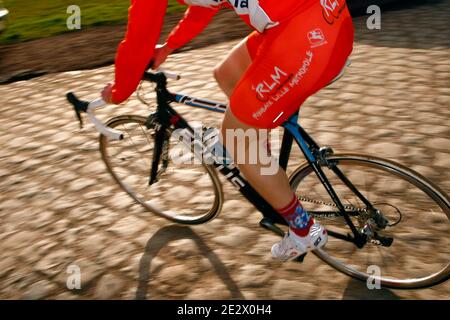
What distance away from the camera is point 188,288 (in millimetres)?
3203

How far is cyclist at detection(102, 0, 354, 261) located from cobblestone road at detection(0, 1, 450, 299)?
87 cm

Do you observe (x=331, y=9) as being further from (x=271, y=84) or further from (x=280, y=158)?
(x=280, y=158)

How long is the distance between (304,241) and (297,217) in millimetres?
174

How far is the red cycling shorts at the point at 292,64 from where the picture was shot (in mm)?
2455

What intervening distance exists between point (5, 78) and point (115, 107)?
2975 mm

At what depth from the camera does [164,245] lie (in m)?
3.67

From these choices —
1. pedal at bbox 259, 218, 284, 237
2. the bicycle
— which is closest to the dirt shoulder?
the bicycle

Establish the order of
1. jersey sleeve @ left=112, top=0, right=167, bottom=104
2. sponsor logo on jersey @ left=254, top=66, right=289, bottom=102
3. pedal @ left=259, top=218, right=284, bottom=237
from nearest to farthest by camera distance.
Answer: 1. jersey sleeve @ left=112, top=0, right=167, bottom=104
2. sponsor logo on jersey @ left=254, top=66, right=289, bottom=102
3. pedal @ left=259, top=218, right=284, bottom=237

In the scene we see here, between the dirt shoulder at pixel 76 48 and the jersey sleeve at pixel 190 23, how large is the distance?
531 centimetres

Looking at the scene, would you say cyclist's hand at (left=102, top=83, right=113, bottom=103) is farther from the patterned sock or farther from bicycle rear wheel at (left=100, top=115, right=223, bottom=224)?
the patterned sock

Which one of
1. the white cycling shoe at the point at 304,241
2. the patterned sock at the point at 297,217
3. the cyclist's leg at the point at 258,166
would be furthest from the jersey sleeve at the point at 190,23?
the white cycling shoe at the point at 304,241

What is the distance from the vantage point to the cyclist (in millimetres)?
2438

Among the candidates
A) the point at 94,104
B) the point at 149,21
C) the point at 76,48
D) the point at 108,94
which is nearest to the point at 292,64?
the point at 149,21

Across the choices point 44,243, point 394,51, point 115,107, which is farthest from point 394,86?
point 44,243
